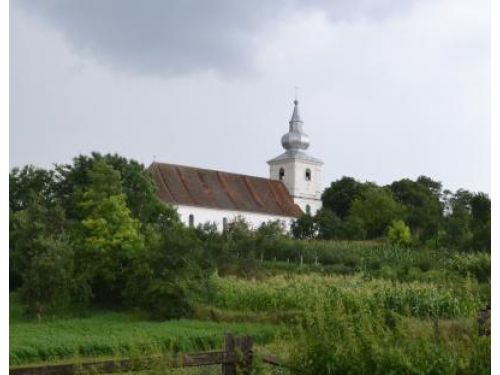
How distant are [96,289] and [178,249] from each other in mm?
4051

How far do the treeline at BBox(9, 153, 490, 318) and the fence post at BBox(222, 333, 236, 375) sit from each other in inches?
562

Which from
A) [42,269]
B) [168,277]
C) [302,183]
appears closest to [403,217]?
[302,183]

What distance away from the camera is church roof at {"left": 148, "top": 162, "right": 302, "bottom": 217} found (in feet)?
186

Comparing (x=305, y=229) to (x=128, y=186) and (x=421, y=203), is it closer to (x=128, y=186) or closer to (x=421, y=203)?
(x=421, y=203)

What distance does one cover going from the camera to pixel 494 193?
180 inches

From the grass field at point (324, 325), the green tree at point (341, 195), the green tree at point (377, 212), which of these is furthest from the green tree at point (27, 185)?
the green tree at point (341, 195)

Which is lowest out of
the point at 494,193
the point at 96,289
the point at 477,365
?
the point at 96,289

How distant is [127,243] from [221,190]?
34.1 meters

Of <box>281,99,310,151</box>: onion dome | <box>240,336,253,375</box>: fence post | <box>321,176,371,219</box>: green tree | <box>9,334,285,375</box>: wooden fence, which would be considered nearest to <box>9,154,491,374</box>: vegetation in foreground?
<box>9,334,285,375</box>: wooden fence

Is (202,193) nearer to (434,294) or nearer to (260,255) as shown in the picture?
(260,255)

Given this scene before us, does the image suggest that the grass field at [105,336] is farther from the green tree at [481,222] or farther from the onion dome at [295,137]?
the onion dome at [295,137]

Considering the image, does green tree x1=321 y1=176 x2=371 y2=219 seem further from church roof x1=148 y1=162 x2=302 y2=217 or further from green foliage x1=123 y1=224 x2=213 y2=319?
green foliage x1=123 y1=224 x2=213 y2=319

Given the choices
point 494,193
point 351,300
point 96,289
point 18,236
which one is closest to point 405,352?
point 494,193

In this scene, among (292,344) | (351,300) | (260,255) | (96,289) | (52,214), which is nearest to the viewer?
(292,344)
